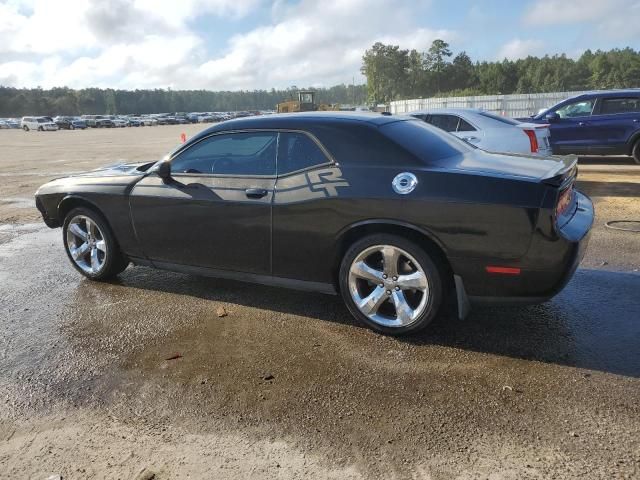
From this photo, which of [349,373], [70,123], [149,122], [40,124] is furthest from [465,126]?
[149,122]

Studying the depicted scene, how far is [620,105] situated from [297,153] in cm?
1060

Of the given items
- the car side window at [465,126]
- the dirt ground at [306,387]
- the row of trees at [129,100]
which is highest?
the row of trees at [129,100]

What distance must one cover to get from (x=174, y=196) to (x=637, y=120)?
10959mm

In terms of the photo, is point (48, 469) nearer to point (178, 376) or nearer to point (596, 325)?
point (178, 376)

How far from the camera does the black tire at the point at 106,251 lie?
17.0ft

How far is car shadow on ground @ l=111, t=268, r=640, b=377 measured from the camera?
354 cm

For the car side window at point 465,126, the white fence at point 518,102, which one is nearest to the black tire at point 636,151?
the car side window at point 465,126

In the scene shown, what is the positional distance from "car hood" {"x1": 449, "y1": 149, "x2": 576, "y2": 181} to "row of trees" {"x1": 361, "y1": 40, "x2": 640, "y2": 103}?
94604 mm

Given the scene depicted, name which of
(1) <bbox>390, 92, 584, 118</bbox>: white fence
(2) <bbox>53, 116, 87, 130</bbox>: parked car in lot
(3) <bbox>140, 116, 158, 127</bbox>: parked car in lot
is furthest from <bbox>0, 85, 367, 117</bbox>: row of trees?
(1) <bbox>390, 92, 584, 118</bbox>: white fence

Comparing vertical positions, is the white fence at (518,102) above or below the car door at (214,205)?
above

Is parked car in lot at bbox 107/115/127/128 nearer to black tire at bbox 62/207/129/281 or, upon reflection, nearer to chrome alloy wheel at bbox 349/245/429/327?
black tire at bbox 62/207/129/281

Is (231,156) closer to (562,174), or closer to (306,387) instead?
(306,387)

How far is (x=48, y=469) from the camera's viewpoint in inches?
103

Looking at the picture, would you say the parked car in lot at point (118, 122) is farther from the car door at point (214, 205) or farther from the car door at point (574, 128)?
the car door at point (214, 205)
